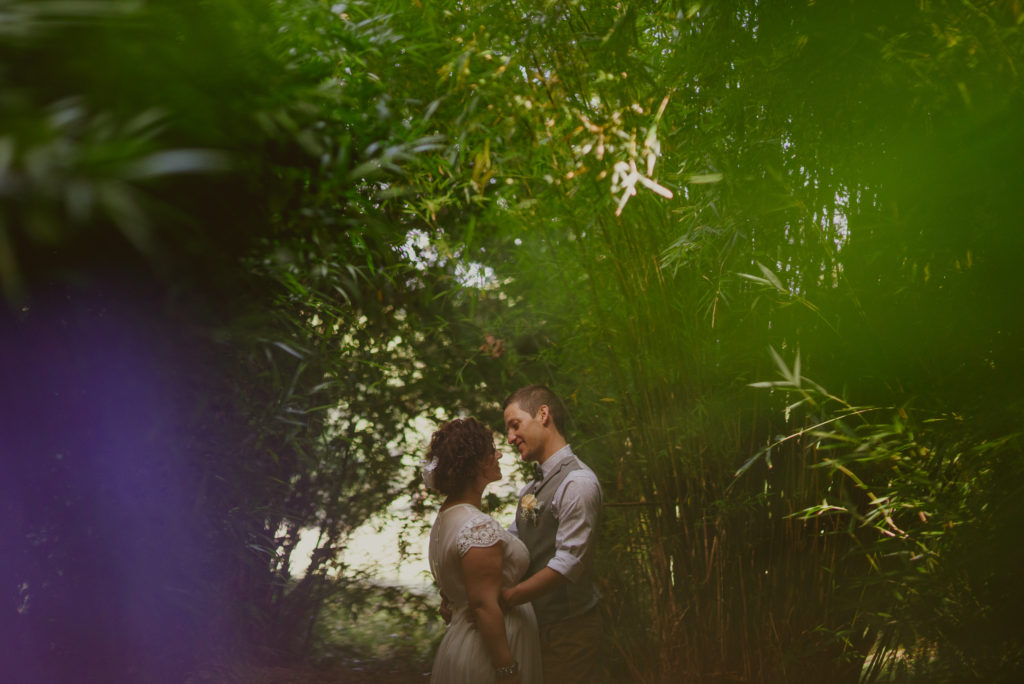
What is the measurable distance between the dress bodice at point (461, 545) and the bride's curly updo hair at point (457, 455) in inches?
2.7

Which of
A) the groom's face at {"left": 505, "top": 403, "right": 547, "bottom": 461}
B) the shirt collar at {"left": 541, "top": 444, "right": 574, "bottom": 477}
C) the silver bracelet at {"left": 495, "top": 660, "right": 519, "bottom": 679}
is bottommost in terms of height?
the silver bracelet at {"left": 495, "top": 660, "right": 519, "bottom": 679}

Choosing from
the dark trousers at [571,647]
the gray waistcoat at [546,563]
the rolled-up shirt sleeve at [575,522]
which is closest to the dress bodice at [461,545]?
the rolled-up shirt sleeve at [575,522]

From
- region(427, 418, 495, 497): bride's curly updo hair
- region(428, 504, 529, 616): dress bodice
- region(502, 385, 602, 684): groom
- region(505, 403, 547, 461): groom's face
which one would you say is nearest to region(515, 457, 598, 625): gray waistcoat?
region(502, 385, 602, 684): groom

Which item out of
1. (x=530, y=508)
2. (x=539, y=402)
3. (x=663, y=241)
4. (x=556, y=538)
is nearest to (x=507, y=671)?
(x=556, y=538)

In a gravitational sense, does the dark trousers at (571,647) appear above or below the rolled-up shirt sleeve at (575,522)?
below

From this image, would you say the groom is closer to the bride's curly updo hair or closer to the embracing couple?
the embracing couple

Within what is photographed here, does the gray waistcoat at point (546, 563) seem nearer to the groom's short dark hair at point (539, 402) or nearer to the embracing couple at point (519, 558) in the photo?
the embracing couple at point (519, 558)

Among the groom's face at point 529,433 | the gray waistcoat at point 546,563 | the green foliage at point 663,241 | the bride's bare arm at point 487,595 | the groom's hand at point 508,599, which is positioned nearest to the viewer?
the green foliage at point 663,241

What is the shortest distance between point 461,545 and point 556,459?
569 millimetres

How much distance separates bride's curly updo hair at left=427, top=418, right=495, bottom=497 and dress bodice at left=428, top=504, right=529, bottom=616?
0.23ft

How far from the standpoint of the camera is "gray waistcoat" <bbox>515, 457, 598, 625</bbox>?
2219 millimetres

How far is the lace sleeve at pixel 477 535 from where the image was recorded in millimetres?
1831

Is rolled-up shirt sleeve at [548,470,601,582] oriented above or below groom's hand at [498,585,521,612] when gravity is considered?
above

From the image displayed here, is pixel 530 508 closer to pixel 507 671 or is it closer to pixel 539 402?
pixel 539 402
